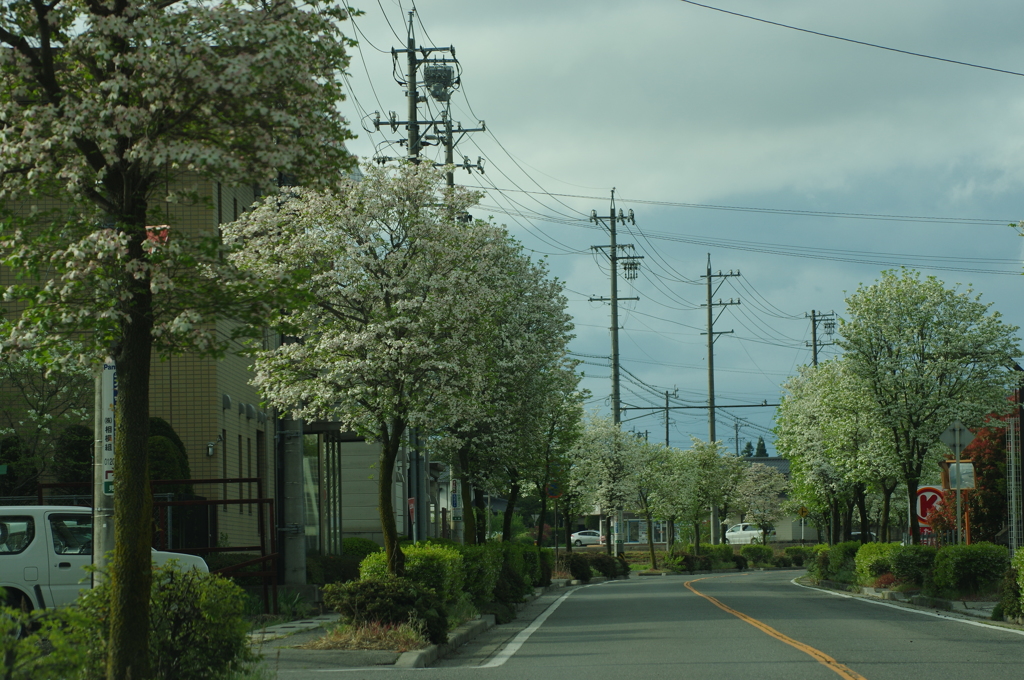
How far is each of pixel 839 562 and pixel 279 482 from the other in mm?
20764

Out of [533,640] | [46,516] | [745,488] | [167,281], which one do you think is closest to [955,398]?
[533,640]

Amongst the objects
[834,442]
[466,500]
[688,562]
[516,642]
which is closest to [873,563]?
[834,442]

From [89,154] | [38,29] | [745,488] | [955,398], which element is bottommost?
[745,488]

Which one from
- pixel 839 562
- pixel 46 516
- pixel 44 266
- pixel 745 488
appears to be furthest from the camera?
pixel 745 488

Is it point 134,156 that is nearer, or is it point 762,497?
point 134,156

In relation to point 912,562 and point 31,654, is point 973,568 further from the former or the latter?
point 31,654

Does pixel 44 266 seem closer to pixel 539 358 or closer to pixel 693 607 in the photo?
pixel 693 607

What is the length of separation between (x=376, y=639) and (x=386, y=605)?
50cm

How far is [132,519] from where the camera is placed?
763 cm

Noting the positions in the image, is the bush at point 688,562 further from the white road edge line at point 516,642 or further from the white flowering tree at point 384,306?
the white flowering tree at point 384,306

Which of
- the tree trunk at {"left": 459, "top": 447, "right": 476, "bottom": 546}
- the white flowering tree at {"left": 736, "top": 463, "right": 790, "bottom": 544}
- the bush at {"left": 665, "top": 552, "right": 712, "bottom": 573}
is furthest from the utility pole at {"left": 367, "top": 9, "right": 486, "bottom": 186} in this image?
the white flowering tree at {"left": 736, "top": 463, "right": 790, "bottom": 544}

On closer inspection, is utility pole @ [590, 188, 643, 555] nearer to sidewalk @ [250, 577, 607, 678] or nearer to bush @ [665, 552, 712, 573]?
bush @ [665, 552, 712, 573]

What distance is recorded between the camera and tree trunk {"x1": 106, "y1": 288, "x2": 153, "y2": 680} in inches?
299

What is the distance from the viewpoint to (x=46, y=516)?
14406 millimetres
